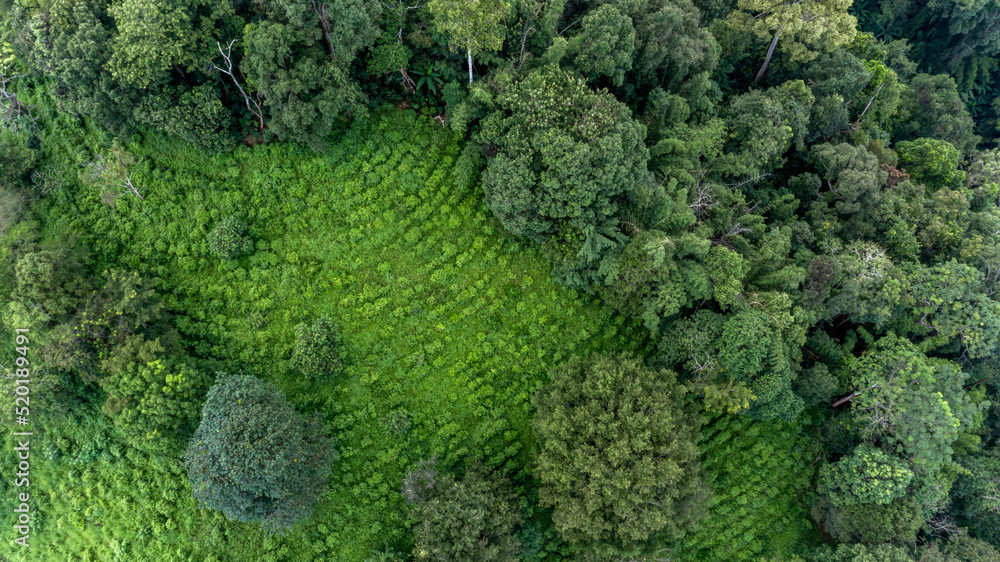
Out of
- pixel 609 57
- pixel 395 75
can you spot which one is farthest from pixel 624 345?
pixel 395 75

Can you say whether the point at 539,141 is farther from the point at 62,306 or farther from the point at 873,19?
the point at 873,19

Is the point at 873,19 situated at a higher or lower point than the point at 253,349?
higher

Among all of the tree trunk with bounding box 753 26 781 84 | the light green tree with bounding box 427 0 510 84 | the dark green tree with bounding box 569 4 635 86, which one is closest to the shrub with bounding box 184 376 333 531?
the light green tree with bounding box 427 0 510 84

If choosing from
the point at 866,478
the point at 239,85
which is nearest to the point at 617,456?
the point at 866,478

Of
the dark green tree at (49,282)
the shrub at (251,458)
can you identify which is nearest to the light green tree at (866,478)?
the shrub at (251,458)

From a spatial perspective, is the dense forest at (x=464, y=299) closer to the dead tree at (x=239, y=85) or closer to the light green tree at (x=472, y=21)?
the light green tree at (x=472, y=21)

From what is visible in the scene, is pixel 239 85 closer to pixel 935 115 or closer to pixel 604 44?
pixel 604 44
